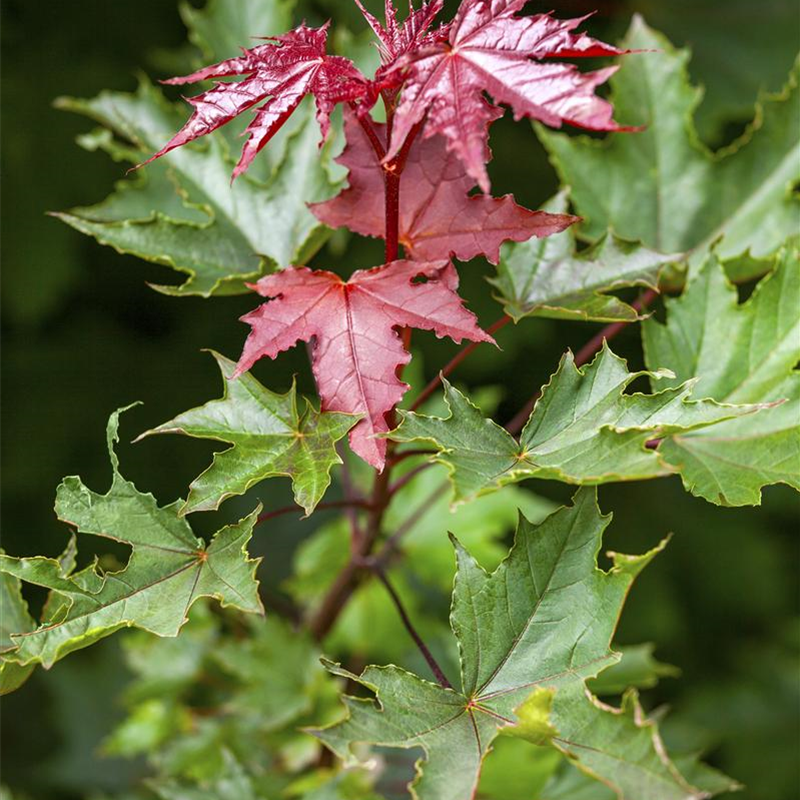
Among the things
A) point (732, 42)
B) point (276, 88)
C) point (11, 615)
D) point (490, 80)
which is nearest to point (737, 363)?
point (490, 80)

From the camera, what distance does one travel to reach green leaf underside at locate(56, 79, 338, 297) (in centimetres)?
148

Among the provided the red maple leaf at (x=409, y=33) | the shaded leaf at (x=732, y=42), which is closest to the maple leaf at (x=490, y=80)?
the red maple leaf at (x=409, y=33)

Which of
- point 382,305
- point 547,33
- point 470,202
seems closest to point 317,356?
point 382,305

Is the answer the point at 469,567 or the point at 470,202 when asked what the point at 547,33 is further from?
the point at 469,567

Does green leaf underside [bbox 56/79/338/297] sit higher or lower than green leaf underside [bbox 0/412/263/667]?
higher

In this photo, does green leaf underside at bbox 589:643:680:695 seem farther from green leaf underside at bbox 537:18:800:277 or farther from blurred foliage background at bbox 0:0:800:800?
blurred foliage background at bbox 0:0:800:800

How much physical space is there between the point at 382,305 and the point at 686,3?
2368 mm

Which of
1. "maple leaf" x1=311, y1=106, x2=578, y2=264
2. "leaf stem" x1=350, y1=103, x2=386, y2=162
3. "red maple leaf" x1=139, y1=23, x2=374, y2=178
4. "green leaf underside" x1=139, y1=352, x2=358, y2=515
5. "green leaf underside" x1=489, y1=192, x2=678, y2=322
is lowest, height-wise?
"green leaf underside" x1=139, y1=352, x2=358, y2=515

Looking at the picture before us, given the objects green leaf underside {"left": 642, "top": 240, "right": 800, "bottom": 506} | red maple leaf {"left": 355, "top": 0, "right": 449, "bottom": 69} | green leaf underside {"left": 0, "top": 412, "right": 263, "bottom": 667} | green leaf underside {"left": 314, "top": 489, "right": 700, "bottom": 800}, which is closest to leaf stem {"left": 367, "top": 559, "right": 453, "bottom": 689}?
green leaf underside {"left": 314, "top": 489, "right": 700, "bottom": 800}

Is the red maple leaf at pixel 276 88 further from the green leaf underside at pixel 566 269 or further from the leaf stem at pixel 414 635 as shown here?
the leaf stem at pixel 414 635

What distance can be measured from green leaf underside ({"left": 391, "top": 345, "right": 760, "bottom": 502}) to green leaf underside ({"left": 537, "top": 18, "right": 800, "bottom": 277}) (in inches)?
23.8

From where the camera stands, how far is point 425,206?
1.28 metres

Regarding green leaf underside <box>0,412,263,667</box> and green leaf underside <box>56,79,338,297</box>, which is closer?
green leaf underside <box>0,412,263,667</box>

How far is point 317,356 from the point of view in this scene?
117 centimetres
